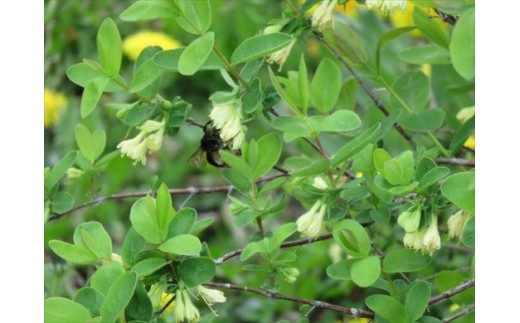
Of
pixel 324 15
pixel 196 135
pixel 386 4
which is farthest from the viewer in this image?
pixel 196 135

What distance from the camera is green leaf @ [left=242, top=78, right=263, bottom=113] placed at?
1051 mm

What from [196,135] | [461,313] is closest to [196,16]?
[461,313]

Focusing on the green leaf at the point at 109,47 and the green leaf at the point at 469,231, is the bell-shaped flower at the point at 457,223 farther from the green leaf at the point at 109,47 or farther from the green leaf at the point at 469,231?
the green leaf at the point at 109,47

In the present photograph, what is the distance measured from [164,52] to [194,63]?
0.23ft

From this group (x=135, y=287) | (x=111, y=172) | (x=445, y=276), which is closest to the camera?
(x=135, y=287)

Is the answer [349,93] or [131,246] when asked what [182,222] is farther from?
[349,93]

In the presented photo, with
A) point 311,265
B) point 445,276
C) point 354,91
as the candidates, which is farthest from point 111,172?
point 445,276

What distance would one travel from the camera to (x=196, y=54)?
961mm

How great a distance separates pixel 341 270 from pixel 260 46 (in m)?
0.30

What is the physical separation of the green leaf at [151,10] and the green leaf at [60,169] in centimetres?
27

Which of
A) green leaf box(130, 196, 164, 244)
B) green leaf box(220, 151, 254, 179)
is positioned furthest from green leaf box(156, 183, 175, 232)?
green leaf box(220, 151, 254, 179)

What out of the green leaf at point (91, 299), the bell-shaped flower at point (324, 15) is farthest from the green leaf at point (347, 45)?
the green leaf at point (91, 299)

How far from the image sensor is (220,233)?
245cm
